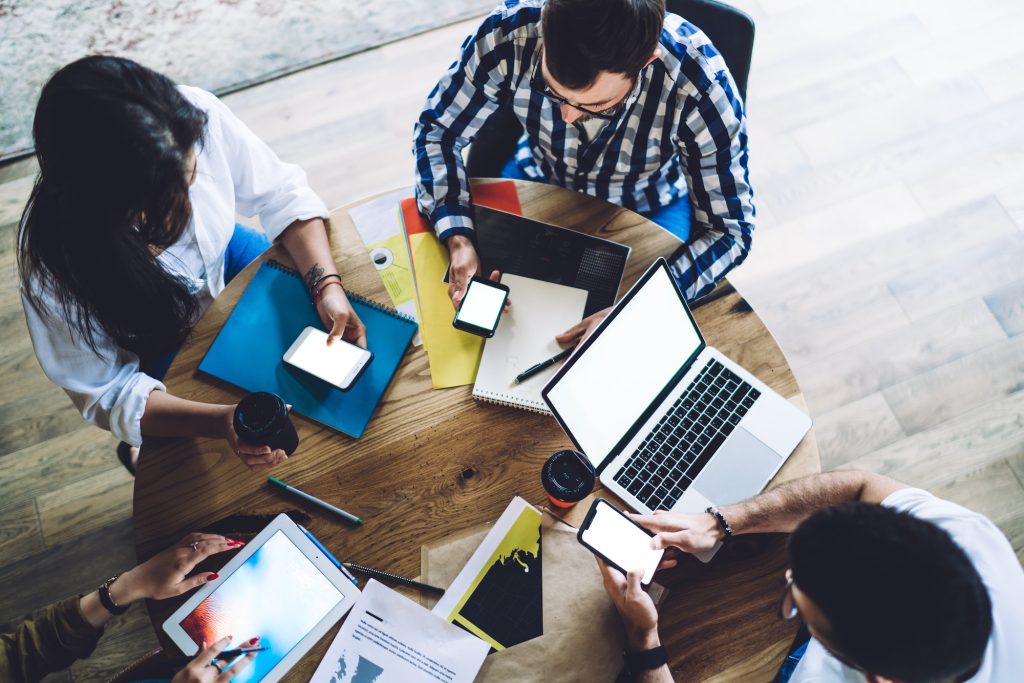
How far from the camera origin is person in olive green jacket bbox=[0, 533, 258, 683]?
1.16 m

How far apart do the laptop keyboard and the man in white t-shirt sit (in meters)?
0.12

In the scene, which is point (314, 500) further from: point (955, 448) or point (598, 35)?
point (955, 448)

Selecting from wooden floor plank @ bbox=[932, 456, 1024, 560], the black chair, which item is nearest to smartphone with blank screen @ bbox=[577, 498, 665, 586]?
the black chair

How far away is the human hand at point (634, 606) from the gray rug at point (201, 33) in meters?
2.42

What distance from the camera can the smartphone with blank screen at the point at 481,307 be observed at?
135cm

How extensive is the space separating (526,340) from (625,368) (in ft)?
0.74

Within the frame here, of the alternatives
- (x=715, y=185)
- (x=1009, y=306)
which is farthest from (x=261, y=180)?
(x=1009, y=306)

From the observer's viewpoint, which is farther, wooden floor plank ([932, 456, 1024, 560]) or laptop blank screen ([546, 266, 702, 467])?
wooden floor plank ([932, 456, 1024, 560])

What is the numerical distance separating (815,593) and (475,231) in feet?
→ 3.14

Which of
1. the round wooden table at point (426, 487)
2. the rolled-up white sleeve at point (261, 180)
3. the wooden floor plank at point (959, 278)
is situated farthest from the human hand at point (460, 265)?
the wooden floor plank at point (959, 278)

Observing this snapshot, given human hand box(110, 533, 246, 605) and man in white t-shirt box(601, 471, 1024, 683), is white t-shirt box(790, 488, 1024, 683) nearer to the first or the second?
man in white t-shirt box(601, 471, 1024, 683)

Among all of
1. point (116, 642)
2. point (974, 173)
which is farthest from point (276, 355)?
point (974, 173)

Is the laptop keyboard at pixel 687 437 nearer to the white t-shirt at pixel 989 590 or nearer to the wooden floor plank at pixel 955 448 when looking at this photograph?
the white t-shirt at pixel 989 590

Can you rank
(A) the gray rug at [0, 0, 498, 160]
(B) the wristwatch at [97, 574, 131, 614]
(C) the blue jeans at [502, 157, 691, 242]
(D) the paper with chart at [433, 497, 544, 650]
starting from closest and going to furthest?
1. (D) the paper with chart at [433, 497, 544, 650]
2. (B) the wristwatch at [97, 574, 131, 614]
3. (C) the blue jeans at [502, 157, 691, 242]
4. (A) the gray rug at [0, 0, 498, 160]
